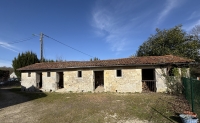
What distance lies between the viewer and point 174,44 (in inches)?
949

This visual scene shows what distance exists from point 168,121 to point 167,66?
312 inches

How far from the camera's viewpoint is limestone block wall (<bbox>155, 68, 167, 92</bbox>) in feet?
42.4

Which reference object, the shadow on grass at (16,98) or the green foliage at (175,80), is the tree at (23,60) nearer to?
the shadow on grass at (16,98)

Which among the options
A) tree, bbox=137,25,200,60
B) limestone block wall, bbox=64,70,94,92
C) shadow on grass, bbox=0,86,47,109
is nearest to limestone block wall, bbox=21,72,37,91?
shadow on grass, bbox=0,86,47,109

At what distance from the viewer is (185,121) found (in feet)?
17.3

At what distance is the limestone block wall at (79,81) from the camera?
1564 cm

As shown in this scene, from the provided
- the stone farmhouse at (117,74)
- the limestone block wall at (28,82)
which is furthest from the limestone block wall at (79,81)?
the limestone block wall at (28,82)

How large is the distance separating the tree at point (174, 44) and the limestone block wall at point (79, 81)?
1478 cm

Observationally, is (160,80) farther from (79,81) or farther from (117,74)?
(79,81)

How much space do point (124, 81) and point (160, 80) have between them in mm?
3332

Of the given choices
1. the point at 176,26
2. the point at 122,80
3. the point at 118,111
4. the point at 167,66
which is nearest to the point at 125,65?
the point at 122,80

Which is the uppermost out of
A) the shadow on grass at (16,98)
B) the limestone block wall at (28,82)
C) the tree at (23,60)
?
the tree at (23,60)

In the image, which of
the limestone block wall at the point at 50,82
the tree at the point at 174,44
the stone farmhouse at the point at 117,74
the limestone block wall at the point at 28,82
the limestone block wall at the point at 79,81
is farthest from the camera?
the tree at the point at 174,44

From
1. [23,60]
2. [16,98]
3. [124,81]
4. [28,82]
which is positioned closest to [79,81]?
[124,81]
